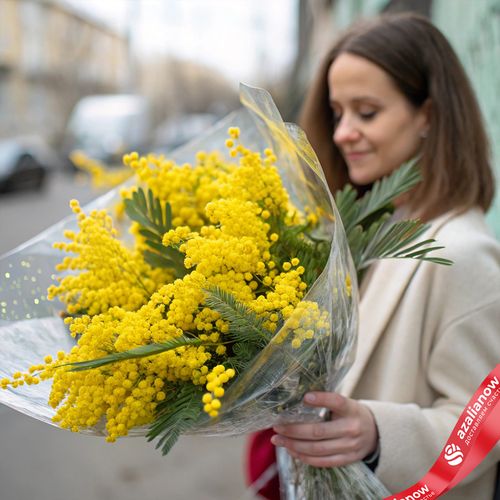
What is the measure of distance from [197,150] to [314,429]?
79cm

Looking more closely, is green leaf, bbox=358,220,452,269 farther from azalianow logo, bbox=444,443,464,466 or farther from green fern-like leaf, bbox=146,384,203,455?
green fern-like leaf, bbox=146,384,203,455

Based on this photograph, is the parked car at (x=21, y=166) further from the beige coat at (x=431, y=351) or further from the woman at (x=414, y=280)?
the beige coat at (x=431, y=351)

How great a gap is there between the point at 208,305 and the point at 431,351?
631 mm

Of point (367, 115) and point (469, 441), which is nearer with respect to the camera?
point (469, 441)

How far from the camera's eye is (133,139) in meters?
21.2

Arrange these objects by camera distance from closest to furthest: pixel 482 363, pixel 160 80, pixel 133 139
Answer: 1. pixel 482 363
2. pixel 133 139
3. pixel 160 80

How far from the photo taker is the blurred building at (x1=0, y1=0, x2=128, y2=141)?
1297 inches

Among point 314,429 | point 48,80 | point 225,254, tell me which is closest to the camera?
point 225,254

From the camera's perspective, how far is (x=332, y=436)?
4.26 feet

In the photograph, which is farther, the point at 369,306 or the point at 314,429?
the point at 369,306

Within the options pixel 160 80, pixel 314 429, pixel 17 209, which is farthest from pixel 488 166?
pixel 160 80

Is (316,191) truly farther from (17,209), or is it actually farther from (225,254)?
(17,209)

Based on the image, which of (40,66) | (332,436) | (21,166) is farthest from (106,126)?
(332,436)

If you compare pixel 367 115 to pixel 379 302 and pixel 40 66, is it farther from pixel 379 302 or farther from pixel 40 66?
pixel 40 66
